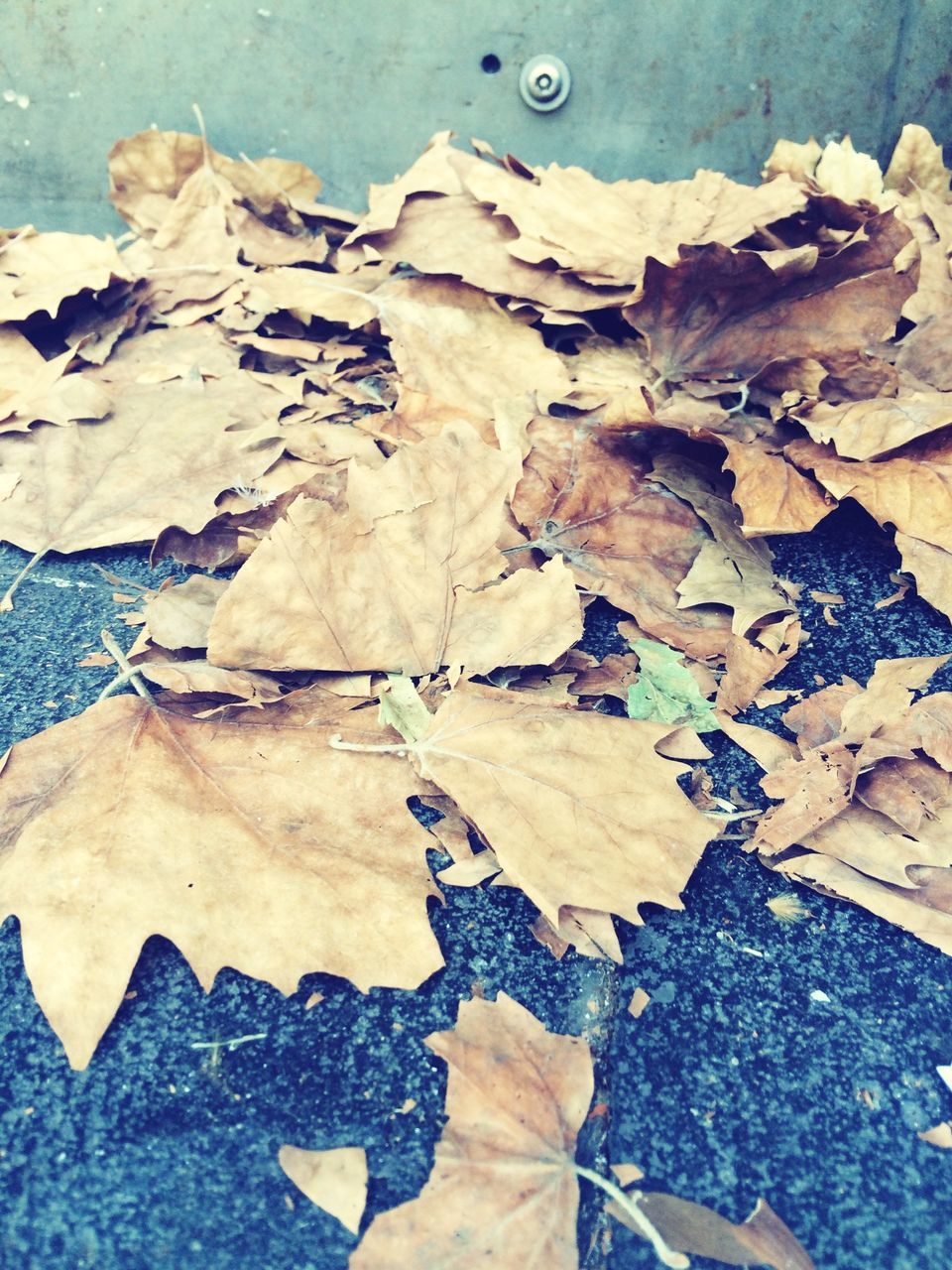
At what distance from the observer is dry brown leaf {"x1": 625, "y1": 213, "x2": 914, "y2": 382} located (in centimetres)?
159

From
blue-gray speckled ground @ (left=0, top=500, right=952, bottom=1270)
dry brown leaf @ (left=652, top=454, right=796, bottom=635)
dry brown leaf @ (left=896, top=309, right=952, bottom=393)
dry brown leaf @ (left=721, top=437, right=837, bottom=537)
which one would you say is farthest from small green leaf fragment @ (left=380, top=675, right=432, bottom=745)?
dry brown leaf @ (left=896, top=309, right=952, bottom=393)

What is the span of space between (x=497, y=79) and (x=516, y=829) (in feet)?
6.48

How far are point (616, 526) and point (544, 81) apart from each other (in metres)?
1.37

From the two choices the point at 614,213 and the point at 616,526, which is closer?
the point at 616,526

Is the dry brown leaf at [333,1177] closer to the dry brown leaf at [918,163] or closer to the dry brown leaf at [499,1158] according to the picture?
the dry brown leaf at [499,1158]

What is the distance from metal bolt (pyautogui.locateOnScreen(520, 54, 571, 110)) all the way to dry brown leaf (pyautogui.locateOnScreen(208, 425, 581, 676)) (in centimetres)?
139

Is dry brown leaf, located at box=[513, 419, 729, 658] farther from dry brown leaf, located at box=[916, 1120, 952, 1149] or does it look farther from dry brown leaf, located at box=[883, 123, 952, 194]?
dry brown leaf, located at box=[883, 123, 952, 194]

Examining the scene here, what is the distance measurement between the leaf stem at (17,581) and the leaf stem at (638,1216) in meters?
1.11

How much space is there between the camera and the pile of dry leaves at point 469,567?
94 cm

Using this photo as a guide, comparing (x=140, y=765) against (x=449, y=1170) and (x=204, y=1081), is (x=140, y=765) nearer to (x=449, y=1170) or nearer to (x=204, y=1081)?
(x=204, y=1081)

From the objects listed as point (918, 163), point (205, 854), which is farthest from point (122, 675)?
point (918, 163)

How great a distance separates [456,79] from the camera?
7.51 ft

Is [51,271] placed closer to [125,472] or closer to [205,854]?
[125,472]

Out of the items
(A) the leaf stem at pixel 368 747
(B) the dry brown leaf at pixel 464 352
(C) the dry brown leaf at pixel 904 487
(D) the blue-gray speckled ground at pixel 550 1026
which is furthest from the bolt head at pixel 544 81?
(D) the blue-gray speckled ground at pixel 550 1026
